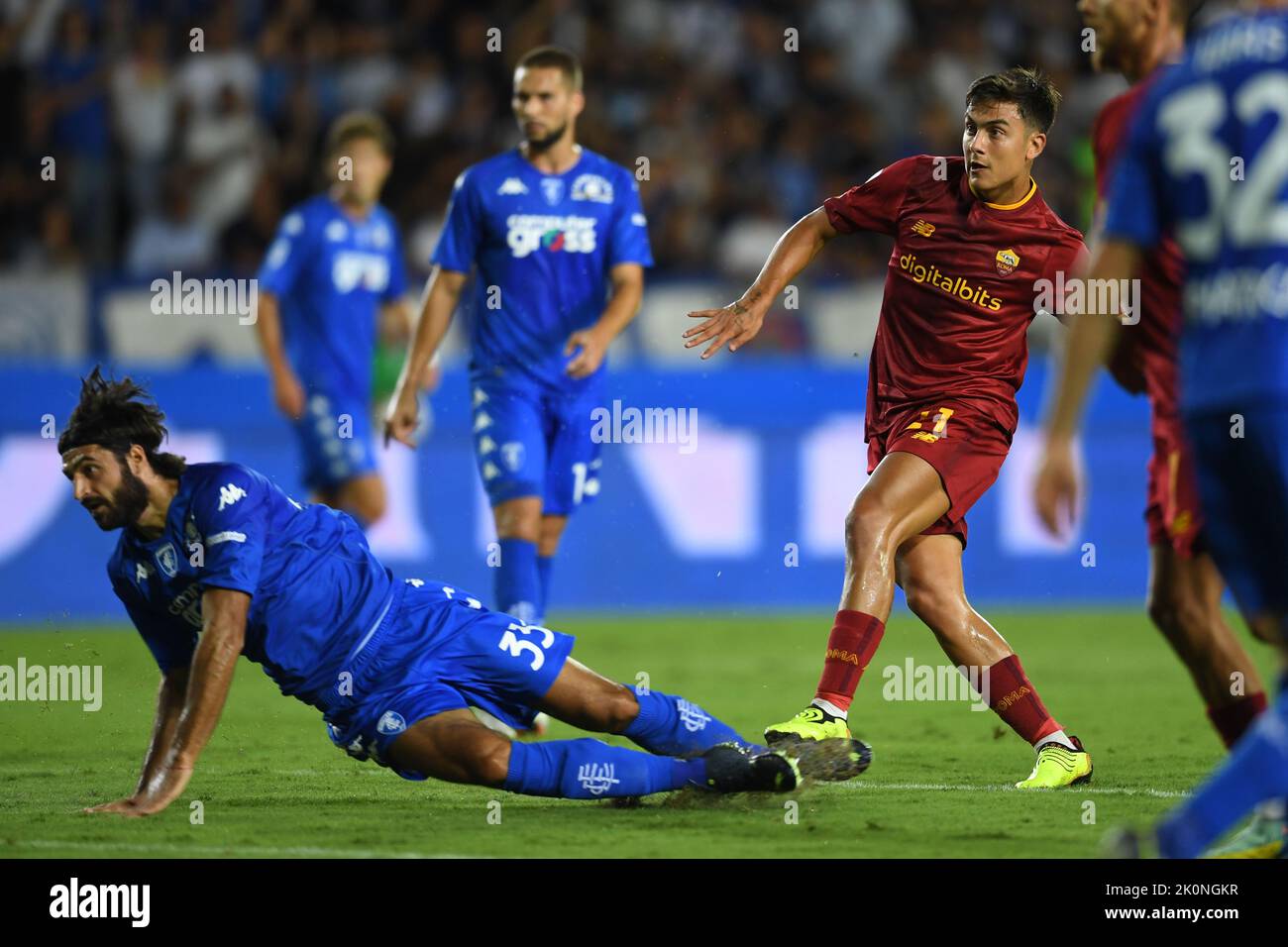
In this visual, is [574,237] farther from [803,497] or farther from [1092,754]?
[803,497]

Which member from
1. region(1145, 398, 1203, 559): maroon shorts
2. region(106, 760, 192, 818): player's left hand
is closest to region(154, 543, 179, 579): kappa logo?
region(106, 760, 192, 818): player's left hand

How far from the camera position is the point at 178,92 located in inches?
546

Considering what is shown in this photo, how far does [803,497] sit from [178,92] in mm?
5752

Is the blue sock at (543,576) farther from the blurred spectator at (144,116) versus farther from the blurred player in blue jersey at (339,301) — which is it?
the blurred spectator at (144,116)

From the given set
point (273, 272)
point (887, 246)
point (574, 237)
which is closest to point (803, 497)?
point (887, 246)

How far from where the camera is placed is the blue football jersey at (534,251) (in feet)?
26.3

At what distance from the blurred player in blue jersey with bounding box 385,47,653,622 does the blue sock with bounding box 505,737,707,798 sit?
7.34 ft

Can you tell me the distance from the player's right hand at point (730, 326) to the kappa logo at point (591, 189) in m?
1.99

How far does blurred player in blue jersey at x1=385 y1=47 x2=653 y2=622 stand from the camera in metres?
7.86

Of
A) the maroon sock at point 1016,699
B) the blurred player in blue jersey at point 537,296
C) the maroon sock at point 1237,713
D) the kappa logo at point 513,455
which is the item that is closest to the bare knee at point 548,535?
the blurred player in blue jersey at point 537,296

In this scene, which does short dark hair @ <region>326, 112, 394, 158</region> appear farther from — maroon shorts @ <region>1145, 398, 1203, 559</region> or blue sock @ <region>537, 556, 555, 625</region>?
maroon shorts @ <region>1145, 398, 1203, 559</region>

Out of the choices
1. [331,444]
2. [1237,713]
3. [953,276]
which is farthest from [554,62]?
[1237,713]

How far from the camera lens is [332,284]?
10773mm

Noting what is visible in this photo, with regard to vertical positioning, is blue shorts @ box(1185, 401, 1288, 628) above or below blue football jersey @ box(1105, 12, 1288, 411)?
below
